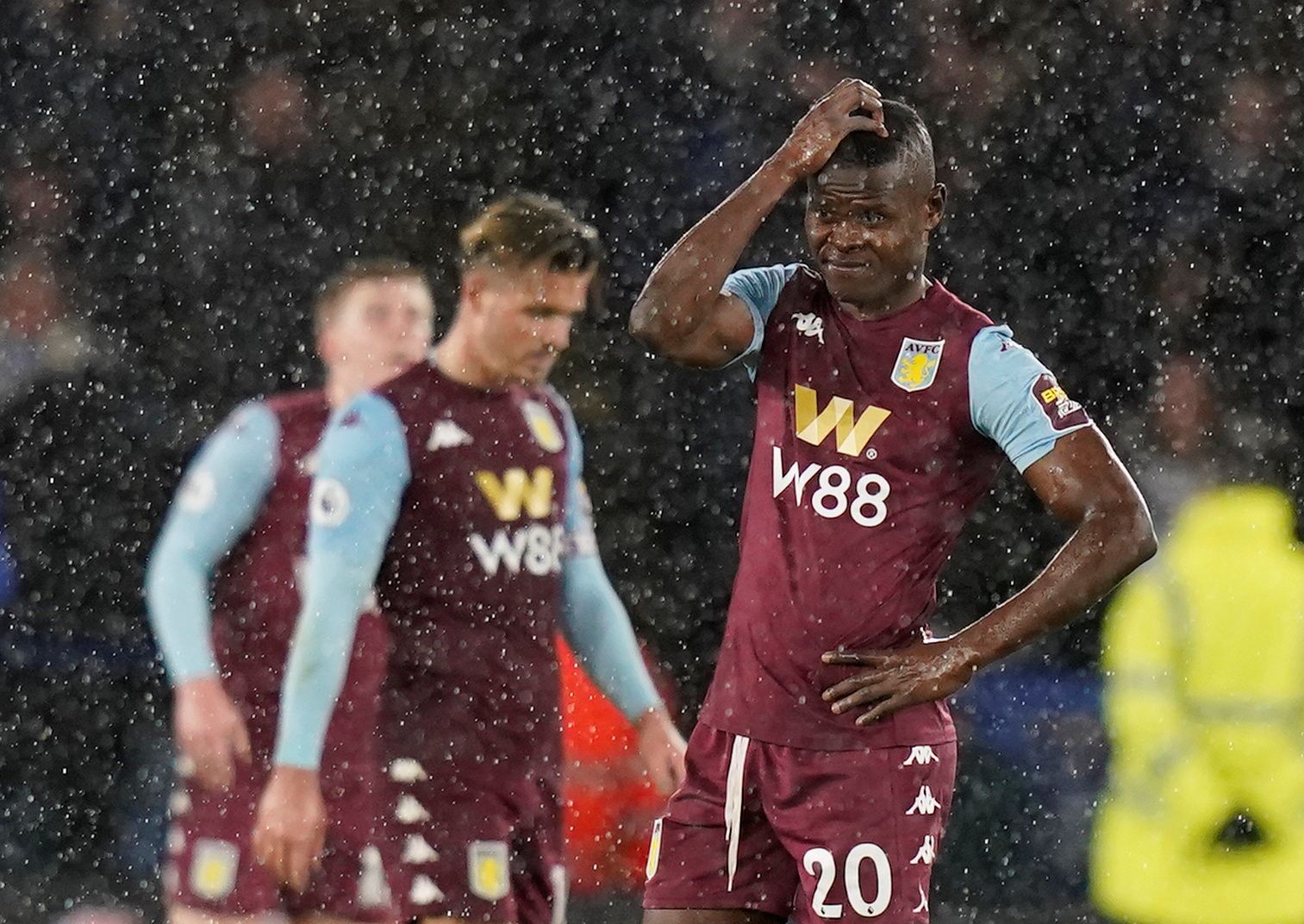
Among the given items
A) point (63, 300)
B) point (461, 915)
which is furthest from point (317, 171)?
point (461, 915)

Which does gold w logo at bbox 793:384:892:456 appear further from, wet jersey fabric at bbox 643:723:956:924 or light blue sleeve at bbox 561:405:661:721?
light blue sleeve at bbox 561:405:661:721

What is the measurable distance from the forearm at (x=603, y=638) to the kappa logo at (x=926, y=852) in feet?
3.29

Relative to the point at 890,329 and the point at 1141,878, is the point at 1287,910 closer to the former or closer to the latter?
the point at 1141,878

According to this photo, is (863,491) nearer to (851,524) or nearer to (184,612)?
(851,524)

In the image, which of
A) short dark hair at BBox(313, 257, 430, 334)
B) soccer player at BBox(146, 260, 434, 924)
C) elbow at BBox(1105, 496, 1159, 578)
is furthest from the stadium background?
elbow at BBox(1105, 496, 1159, 578)

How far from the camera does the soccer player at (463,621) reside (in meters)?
3.69

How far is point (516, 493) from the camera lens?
3801 millimetres

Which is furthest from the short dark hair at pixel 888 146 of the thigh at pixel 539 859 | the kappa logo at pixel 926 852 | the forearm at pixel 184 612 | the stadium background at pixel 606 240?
the stadium background at pixel 606 240

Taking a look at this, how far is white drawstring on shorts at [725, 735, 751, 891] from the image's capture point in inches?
115

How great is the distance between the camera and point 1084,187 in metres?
6.33

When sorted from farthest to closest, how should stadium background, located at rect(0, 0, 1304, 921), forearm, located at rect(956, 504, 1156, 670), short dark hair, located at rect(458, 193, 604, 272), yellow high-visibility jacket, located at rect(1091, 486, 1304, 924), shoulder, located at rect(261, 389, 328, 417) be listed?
stadium background, located at rect(0, 0, 1304, 921) < yellow high-visibility jacket, located at rect(1091, 486, 1304, 924) < shoulder, located at rect(261, 389, 328, 417) < short dark hair, located at rect(458, 193, 604, 272) < forearm, located at rect(956, 504, 1156, 670)

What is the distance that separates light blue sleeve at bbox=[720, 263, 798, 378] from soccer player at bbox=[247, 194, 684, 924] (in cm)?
84

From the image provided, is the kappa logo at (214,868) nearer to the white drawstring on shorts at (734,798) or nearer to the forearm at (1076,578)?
the white drawstring on shorts at (734,798)

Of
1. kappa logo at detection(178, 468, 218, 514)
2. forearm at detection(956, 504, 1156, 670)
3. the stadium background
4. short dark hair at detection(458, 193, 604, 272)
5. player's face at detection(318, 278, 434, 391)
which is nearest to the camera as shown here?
forearm at detection(956, 504, 1156, 670)
